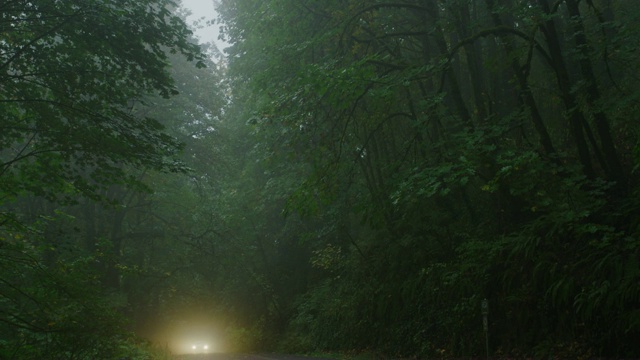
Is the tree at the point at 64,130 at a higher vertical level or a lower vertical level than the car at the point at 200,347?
higher

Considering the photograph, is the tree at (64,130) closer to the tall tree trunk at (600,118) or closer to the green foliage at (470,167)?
the green foliage at (470,167)

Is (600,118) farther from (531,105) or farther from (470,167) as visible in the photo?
(470,167)

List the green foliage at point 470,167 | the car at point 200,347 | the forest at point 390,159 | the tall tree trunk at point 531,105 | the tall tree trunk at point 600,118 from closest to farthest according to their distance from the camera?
the forest at point 390,159 → the green foliage at point 470,167 → the tall tree trunk at point 600,118 → the tall tree trunk at point 531,105 → the car at point 200,347

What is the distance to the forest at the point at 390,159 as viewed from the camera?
934 cm

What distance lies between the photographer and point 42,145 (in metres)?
9.67

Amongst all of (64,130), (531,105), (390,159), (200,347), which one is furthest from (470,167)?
(200,347)

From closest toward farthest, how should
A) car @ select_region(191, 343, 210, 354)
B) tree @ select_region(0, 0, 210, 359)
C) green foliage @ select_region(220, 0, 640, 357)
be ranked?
tree @ select_region(0, 0, 210, 359)
green foliage @ select_region(220, 0, 640, 357)
car @ select_region(191, 343, 210, 354)

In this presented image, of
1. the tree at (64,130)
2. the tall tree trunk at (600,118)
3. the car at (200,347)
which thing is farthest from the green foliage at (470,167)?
the car at (200,347)

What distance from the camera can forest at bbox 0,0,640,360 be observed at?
934 centimetres

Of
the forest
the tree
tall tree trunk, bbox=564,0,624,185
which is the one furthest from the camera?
tall tree trunk, bbox=564,0,624,185

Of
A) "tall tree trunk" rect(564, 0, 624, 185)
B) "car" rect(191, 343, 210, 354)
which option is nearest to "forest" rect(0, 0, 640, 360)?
"tall tree trunk" rect(564, 0, 624, 185)

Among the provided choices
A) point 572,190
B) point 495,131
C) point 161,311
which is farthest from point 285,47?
point 161,311

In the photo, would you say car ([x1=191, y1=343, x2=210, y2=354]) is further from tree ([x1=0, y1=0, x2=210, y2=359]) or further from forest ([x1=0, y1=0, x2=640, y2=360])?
tree ([x1=0, y1=0, x2=210, y2=359])

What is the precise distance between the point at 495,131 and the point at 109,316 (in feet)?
25.7
